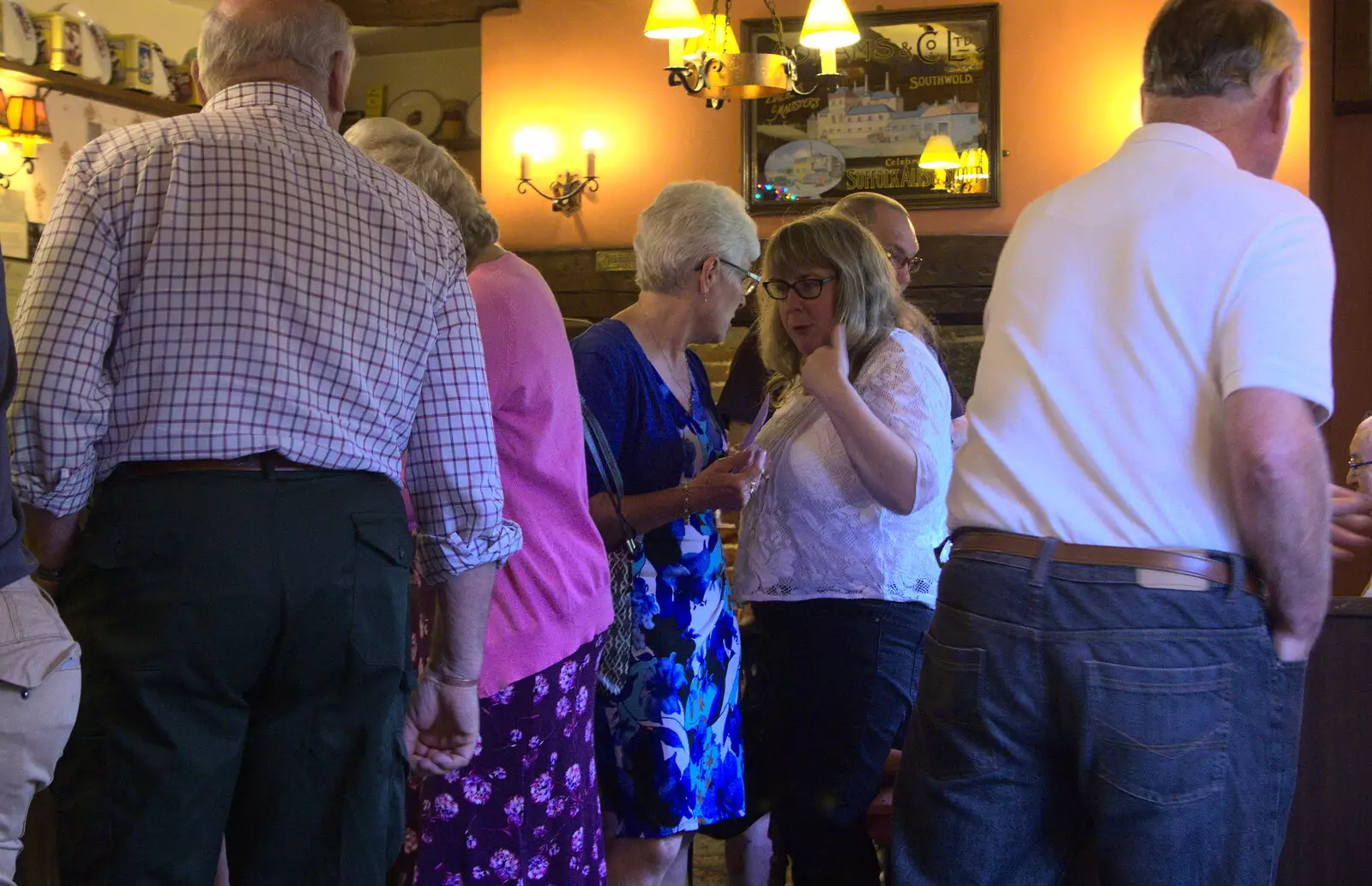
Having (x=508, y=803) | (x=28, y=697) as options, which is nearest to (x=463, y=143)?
(x=508, y=803)

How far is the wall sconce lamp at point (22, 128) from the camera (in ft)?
20.7

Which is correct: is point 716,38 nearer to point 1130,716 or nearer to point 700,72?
point 700,72

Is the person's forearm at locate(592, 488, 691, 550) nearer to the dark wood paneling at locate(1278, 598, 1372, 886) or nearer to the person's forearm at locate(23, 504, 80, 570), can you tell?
the person's forearm at locate(23, 504, 80, 570)

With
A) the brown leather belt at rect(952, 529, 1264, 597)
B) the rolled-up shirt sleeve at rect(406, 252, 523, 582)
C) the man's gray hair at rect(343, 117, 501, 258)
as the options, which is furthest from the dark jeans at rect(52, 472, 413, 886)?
the brown leather belt at rect(952, 529, 1264, 597)

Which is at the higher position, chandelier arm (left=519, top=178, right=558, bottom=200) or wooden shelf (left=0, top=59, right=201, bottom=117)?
wooden shelf (left=0, top=59, right=201, bottom=117)

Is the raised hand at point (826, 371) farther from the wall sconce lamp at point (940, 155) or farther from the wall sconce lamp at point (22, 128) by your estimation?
the wall sconce lamp at point (22, 128)

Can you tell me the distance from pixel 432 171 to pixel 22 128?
17.5ft

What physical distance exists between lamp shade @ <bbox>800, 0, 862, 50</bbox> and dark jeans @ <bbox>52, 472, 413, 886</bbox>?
12.6 ft

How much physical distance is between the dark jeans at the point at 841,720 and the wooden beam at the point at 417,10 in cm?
630

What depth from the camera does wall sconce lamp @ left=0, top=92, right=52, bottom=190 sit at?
249 inches

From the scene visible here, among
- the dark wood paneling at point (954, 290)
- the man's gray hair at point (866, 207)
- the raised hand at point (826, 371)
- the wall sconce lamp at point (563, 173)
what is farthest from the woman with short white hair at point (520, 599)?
the wall sconce lamp at point (563, 173)

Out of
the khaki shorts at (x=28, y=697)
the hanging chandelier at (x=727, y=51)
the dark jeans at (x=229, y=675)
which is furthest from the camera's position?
the hanging chandelier at (x=727, y=51)

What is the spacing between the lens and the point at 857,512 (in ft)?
7.54

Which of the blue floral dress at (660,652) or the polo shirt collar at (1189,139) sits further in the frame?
the blue floral dress at (660,652)
